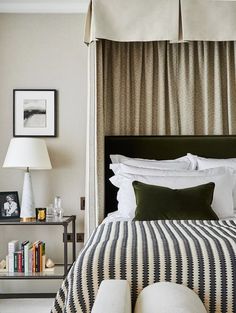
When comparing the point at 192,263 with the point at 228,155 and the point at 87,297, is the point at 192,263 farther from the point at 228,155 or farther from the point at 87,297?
the point at 228,155

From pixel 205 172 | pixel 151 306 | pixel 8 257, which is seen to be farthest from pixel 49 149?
pixel 151 306

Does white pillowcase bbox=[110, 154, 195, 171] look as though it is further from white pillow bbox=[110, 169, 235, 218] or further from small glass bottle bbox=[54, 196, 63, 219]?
small glass bottle bbox=[54, 196, 63, 219]

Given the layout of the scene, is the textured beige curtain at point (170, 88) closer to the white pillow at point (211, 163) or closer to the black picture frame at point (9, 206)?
the white pillow at point (211, 163)

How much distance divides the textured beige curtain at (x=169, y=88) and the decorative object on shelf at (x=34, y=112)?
51cm

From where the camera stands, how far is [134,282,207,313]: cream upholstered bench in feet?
4.66

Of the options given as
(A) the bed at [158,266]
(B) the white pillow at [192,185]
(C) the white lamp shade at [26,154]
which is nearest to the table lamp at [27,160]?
(C) the white lamp shade at [26,154]

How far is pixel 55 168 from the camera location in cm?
418

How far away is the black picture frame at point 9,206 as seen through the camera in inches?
155

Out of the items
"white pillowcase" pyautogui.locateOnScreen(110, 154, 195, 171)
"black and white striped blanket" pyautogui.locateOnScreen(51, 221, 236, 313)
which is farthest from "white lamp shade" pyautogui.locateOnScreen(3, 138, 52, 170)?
"black and white striped blanket" pyautogui.locateOnScreen(51, 221, 236, 313)

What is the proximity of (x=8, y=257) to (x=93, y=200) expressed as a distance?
86 cm

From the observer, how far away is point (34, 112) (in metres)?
4.18

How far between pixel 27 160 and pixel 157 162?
42.3 inches

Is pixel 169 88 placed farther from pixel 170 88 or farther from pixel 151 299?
pixel 151 299

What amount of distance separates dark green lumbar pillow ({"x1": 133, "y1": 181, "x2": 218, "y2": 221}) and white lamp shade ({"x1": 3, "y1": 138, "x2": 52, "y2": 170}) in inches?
38.9
